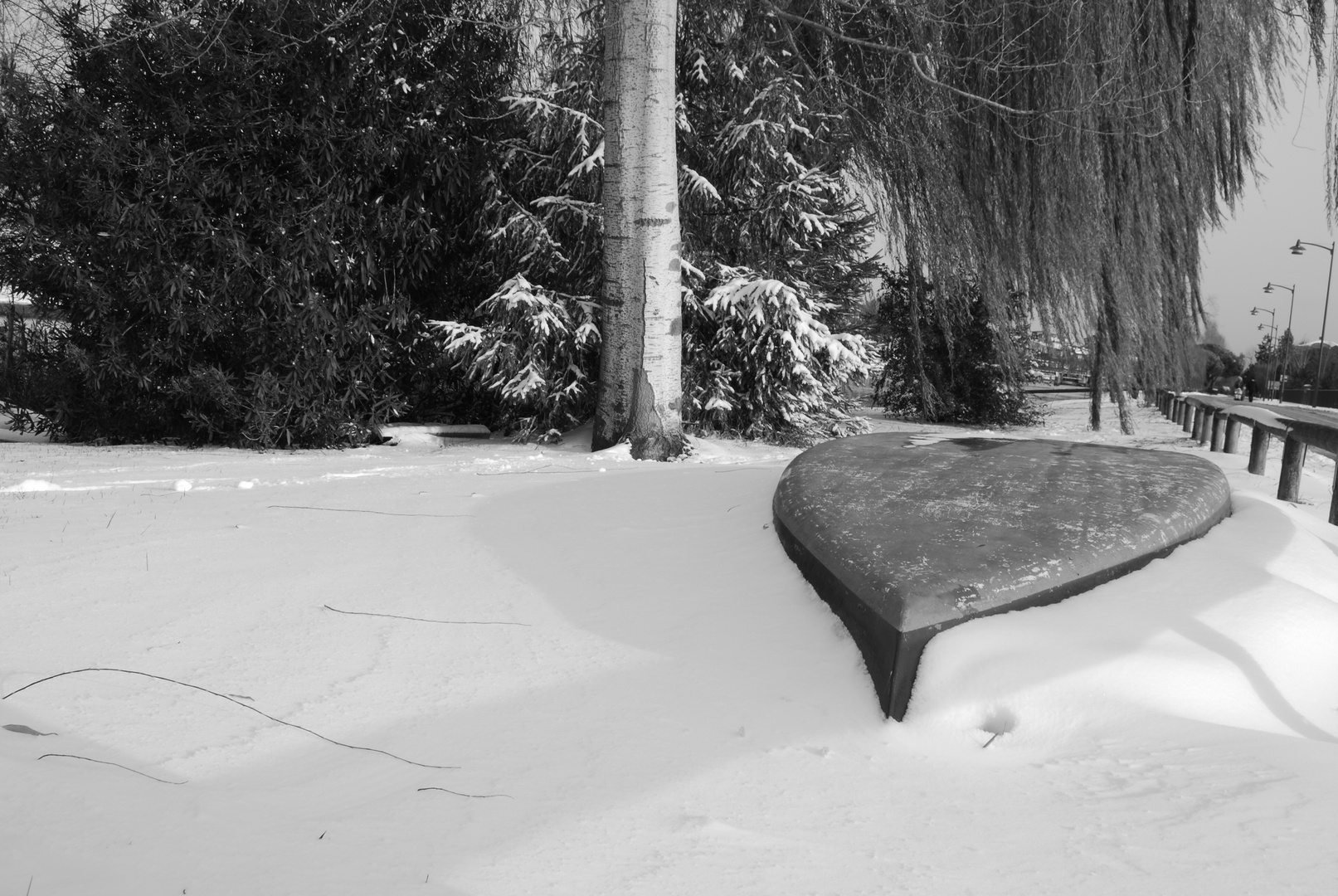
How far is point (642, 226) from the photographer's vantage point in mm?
6184

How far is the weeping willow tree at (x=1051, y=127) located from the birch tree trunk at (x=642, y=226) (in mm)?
1925

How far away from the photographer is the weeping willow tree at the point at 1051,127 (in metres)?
7.82

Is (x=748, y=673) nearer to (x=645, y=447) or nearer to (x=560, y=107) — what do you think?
(x=645, y=447)

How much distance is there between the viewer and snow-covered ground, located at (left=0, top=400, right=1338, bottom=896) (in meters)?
1.59

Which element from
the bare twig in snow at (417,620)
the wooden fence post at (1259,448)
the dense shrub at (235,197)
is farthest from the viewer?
the dense shrub at (235,197)

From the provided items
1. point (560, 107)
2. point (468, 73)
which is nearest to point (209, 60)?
point (468, 73)

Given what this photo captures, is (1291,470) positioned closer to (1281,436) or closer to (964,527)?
(1281,436)

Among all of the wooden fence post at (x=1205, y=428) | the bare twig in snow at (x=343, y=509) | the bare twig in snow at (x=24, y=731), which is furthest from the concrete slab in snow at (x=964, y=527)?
the wooden fence post at (x=1205, y=428)

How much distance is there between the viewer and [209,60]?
6840 millimetres

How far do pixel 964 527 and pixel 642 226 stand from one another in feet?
13.2

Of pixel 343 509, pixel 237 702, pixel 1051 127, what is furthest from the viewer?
pixel 1051 127

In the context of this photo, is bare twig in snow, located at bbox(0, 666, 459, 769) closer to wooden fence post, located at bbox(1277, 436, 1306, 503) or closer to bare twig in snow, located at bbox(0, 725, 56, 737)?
bare twig in snow, located at bbox(0, 725, 56, 737)

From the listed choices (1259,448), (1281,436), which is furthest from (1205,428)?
(1281,436)

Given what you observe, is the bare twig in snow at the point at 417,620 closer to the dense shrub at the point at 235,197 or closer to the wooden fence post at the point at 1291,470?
the wooden fence post at the point at 1291,470
